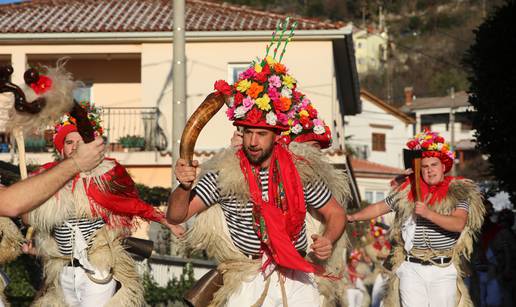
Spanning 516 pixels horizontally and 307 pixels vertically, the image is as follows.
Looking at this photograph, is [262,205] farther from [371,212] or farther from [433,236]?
[433,236]

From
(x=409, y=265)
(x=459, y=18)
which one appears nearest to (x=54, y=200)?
(x=409, y=265)

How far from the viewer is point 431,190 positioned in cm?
1005

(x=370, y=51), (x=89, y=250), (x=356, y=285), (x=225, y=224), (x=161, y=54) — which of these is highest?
(x=370, y=51)

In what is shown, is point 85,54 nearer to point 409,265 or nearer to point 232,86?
point 409,265

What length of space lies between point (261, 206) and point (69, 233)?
8.99 feet

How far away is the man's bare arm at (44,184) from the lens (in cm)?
484

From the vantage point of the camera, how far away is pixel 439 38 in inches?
4744

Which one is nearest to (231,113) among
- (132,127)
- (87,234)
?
(87,234)

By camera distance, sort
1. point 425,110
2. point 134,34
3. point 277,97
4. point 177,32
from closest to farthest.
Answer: point 277,97
point 177,32
point 134,34
point 425,110

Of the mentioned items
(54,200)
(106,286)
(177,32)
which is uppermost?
(177,32)

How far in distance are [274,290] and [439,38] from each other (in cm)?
11675

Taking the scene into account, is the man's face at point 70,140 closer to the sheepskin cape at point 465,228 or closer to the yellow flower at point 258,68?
the yellow flower at point 258,68

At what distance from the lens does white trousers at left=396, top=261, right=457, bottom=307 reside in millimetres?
9591

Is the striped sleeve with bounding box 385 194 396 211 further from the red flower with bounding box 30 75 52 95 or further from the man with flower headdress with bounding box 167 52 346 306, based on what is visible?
the red flower with bounding box 30 75 52 95
